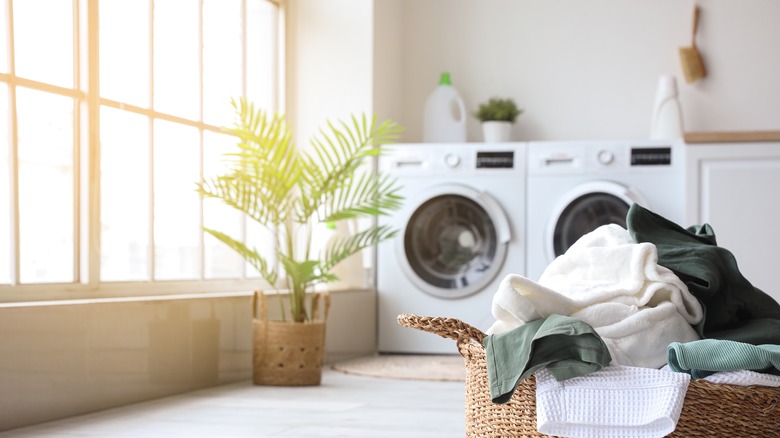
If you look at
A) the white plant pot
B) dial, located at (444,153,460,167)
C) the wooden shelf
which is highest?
the white plant pot

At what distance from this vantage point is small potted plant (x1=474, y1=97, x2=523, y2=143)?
5.04 m

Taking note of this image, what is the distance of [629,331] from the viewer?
174 cm

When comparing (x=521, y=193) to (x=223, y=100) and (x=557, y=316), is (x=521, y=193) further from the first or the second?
(x=557, y=316)

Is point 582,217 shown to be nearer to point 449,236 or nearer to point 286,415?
point 449,236

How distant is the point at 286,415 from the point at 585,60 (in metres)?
2.95

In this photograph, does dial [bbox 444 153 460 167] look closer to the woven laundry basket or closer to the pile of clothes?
the pile of clothes

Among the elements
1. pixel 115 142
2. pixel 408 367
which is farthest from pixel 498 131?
pixel 115 142

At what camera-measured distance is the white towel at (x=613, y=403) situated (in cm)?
162

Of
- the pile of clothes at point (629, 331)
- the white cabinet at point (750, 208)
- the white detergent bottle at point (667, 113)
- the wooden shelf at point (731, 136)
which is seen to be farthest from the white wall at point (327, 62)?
the pile of clothes at point (629, 331)

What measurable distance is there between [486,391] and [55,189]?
1.86 meters

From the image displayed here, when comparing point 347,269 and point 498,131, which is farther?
point 498,131

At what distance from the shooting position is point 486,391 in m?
1.82

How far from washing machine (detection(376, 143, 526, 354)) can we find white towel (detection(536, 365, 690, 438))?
9.82ft

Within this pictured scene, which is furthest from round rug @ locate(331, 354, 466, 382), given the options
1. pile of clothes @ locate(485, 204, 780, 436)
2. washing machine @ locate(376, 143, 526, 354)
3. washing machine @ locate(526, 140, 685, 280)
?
pile of clothes @ locate(485, 204, 780, 436)
